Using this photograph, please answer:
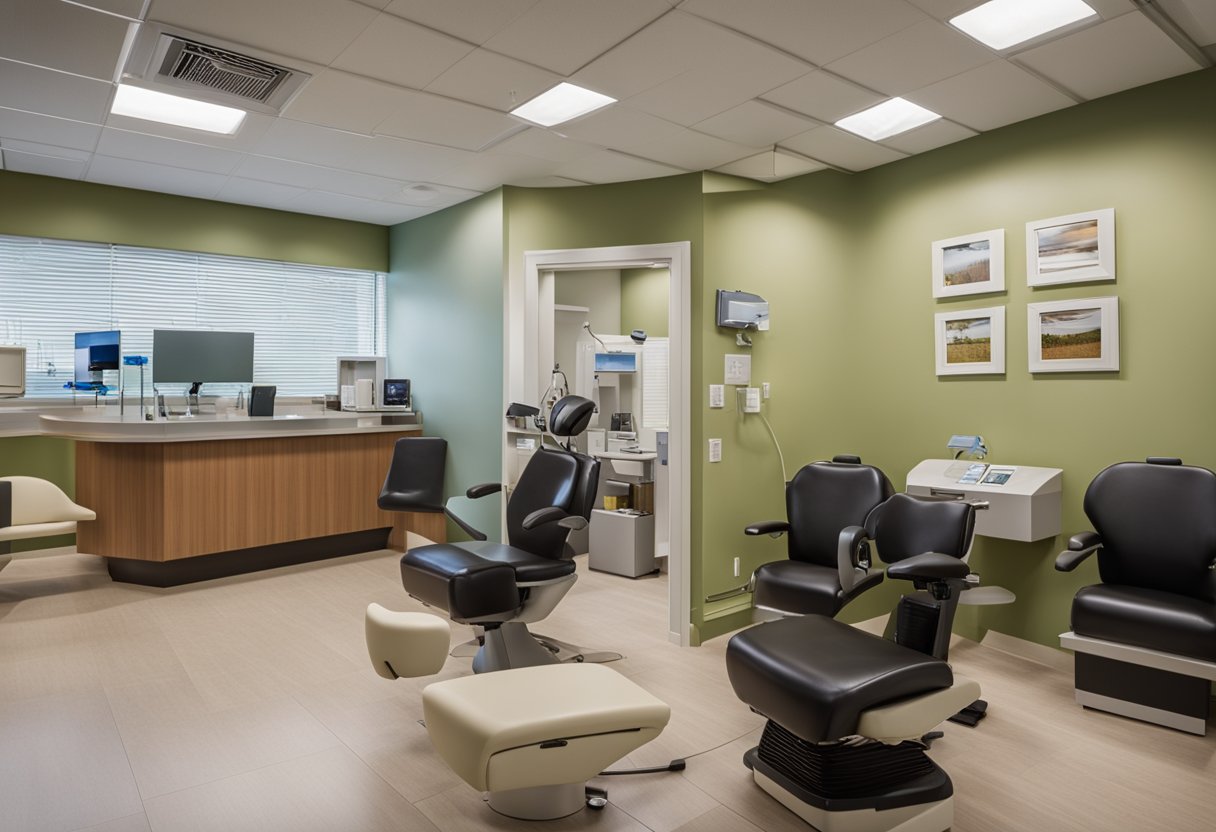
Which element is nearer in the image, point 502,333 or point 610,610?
point 610,610

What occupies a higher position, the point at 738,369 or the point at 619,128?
the point at 619,128

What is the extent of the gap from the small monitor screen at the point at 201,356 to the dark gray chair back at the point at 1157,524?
18.5 feet

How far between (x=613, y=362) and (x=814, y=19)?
3.76 m

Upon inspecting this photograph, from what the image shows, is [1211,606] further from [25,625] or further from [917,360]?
[25,625]

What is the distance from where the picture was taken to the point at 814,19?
9.09 feet

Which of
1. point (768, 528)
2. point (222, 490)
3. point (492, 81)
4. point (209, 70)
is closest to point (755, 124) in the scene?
point (492, 81)

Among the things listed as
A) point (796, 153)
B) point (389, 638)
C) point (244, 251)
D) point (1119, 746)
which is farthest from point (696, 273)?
point (244, 251)

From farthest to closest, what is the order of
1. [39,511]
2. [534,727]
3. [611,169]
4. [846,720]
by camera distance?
[39,511] → [611,169] → [846,720] → [534,727]

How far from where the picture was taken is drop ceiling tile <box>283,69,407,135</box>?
3.50 metres

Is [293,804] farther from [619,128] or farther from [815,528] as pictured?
[619,128]

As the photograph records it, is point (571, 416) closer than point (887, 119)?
Yes

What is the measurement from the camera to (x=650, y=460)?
19.1 feet

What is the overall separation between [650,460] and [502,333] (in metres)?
1.54

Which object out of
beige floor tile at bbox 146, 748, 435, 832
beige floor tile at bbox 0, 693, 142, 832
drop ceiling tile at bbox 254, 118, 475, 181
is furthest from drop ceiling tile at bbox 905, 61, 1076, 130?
beige floor tile at bbox 0, 693, 142, 832
